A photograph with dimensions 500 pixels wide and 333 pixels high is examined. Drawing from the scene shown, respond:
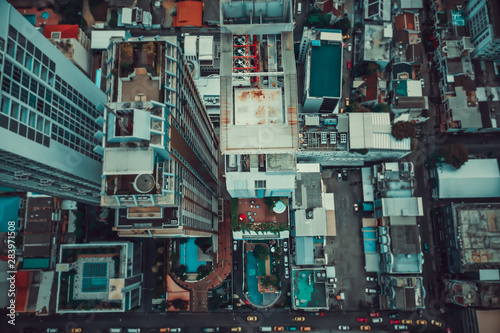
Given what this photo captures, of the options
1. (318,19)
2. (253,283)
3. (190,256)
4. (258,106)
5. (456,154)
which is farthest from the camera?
(318,19)

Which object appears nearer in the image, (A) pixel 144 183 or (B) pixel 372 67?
(A) pixel 144 183

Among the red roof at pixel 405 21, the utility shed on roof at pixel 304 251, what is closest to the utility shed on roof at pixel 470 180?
the utility shed on roof at pixel 304 251

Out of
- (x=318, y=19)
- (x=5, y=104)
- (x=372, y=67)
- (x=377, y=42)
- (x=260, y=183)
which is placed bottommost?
(x=260, y=183)

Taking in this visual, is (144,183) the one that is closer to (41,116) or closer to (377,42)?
(41,116)

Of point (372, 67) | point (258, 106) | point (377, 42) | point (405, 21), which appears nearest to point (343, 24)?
point (377, 42)

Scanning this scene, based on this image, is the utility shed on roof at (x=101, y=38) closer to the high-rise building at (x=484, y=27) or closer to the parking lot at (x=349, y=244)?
the parking lot at (x=349, y=244)

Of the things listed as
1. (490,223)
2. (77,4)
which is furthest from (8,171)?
(490,223)
